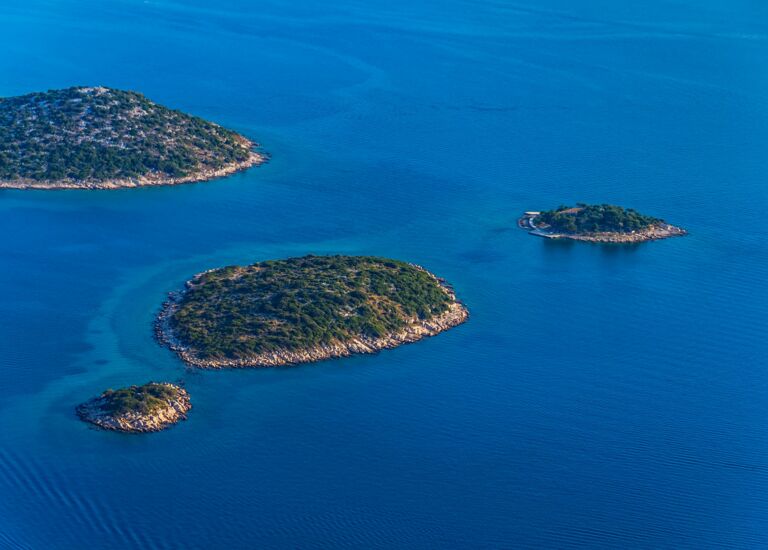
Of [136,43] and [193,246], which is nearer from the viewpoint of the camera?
[193,246]

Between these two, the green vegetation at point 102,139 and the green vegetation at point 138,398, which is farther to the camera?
the green vegetation at point 102,139

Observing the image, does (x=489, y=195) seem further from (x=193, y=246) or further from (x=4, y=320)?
(x=4, y=320)

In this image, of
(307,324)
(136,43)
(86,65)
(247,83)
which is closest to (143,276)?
(307,324)

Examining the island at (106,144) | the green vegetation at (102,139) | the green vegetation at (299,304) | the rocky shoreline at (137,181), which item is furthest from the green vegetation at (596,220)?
the green vegetation at (102,139)

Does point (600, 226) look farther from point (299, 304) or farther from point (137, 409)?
point (137, 409)

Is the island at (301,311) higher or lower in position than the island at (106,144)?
lower

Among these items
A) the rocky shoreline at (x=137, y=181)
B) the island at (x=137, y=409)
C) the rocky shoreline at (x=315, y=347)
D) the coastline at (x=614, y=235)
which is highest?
the coastline at (x=614, y=235)

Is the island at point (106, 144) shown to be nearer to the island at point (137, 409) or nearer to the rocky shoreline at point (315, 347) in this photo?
the rocky shoreline at point (315, 347)
